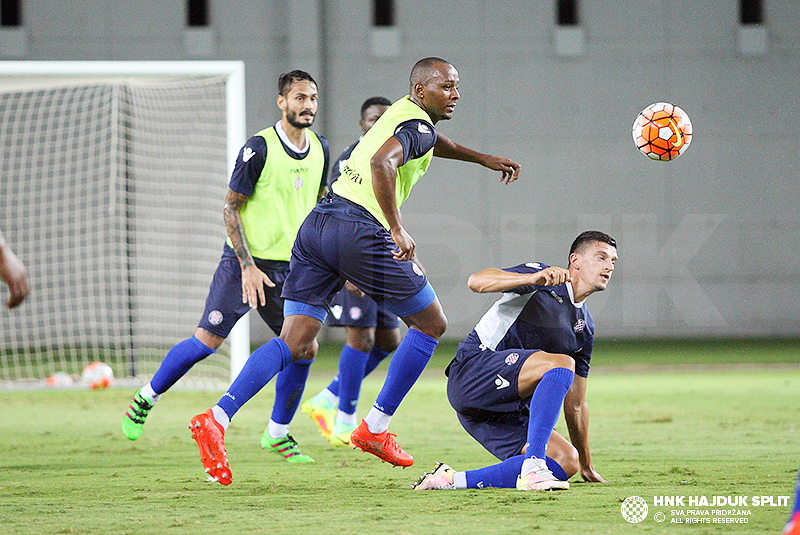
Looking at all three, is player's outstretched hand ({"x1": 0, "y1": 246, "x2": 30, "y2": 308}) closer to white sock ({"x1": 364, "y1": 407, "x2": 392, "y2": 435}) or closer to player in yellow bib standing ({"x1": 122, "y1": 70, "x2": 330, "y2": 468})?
white sock ({"x1": 364, "y1": 407, "x2": 392, "y2": 435})

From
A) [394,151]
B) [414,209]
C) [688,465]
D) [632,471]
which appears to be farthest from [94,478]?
[414,209]

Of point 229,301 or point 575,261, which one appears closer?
point 575,261

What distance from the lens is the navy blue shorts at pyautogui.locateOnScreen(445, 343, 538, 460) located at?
3.71 meters

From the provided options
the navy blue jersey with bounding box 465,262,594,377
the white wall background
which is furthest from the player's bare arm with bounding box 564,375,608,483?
the white wall background

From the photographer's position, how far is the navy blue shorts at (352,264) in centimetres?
391

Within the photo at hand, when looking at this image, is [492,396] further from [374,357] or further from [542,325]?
[374,357]

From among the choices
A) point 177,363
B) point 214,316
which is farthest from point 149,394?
point 214,316

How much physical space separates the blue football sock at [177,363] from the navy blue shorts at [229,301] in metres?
0.11

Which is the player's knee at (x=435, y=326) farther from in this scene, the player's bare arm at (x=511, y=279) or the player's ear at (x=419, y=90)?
the player's ear at (x=419, y=90)

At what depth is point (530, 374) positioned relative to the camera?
362 cm

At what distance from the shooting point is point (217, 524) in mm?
2977

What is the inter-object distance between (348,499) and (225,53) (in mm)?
12169

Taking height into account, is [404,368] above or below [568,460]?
above

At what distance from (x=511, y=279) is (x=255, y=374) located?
120cm
